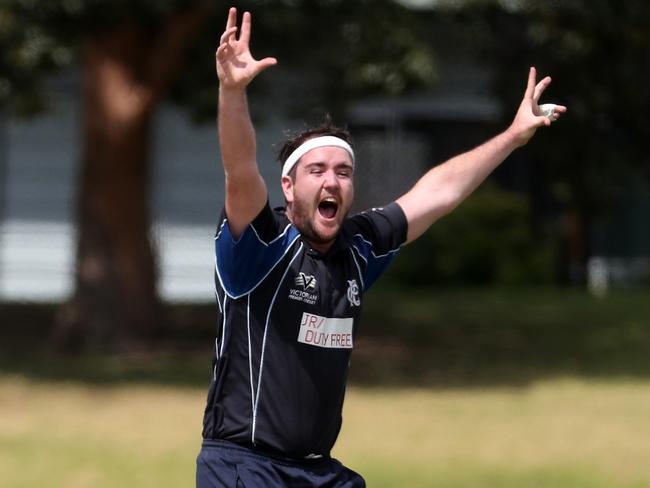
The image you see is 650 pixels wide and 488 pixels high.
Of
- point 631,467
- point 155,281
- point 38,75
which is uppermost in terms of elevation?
point 38,75

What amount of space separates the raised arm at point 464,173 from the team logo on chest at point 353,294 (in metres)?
0.55

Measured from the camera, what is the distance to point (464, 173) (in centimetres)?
560

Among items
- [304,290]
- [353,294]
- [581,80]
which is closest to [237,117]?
[304,290]

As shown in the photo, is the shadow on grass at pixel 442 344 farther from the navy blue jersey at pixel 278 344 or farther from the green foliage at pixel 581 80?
the navy blue jersey at pixel 278 344

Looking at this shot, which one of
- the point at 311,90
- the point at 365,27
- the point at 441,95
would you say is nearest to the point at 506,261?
the point at 441,95

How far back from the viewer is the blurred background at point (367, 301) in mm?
11719

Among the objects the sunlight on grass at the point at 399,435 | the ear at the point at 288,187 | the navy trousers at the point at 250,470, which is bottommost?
the sunlight on grass at the point at 399,435

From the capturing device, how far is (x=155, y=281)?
56.0ft

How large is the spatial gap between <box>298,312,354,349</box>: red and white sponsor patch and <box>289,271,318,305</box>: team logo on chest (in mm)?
52

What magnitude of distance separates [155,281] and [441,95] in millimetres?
8521

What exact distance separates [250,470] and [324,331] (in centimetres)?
54

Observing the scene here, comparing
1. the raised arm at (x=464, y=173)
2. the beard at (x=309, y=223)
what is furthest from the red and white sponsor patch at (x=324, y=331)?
the raised arm at (x=464, y=173)

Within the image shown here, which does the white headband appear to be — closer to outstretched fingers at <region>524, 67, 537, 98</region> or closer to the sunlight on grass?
outstretched fingers at <region>524, 67, 537, 98</region>

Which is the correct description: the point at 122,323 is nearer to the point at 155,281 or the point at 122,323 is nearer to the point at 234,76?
the point at 155,281
